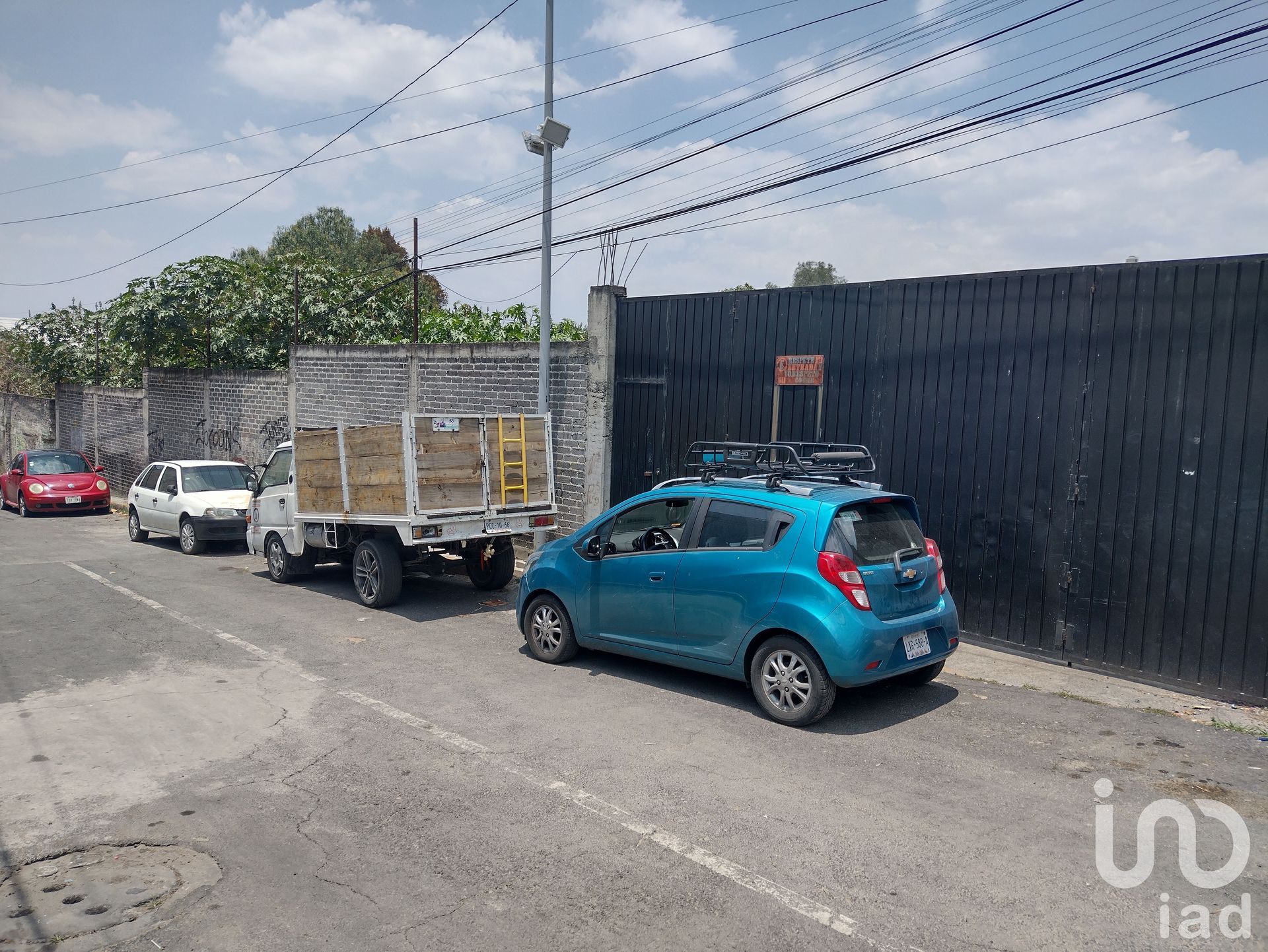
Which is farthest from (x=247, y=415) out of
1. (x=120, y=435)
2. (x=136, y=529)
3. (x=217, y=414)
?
(x=120, y=435)

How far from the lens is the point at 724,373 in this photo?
11203 millimetres

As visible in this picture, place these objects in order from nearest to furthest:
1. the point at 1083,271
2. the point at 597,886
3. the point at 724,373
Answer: the point at 597,886, the point at 1083,271, the point at 724,373

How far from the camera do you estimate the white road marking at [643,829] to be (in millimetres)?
3865

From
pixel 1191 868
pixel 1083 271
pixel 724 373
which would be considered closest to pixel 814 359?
pixel 724 373

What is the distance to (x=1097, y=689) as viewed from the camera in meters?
7.68

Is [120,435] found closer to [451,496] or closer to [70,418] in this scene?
[70,418]

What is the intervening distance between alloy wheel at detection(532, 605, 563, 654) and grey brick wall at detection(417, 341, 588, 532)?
195 inches

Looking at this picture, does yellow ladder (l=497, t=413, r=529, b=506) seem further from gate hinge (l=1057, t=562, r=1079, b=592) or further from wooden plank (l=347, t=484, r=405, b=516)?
gate hinge (l=1057, t=562, r=1079, b=592)

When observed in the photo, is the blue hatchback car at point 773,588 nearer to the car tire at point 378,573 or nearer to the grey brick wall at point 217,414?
the car tire at point 378,573

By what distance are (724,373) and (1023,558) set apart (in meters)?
4.20

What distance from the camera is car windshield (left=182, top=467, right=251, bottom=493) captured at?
51.3 feet

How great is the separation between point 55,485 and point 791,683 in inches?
797

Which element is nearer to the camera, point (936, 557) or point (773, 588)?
point (773, 588)

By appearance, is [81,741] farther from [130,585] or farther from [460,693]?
[130,585]
